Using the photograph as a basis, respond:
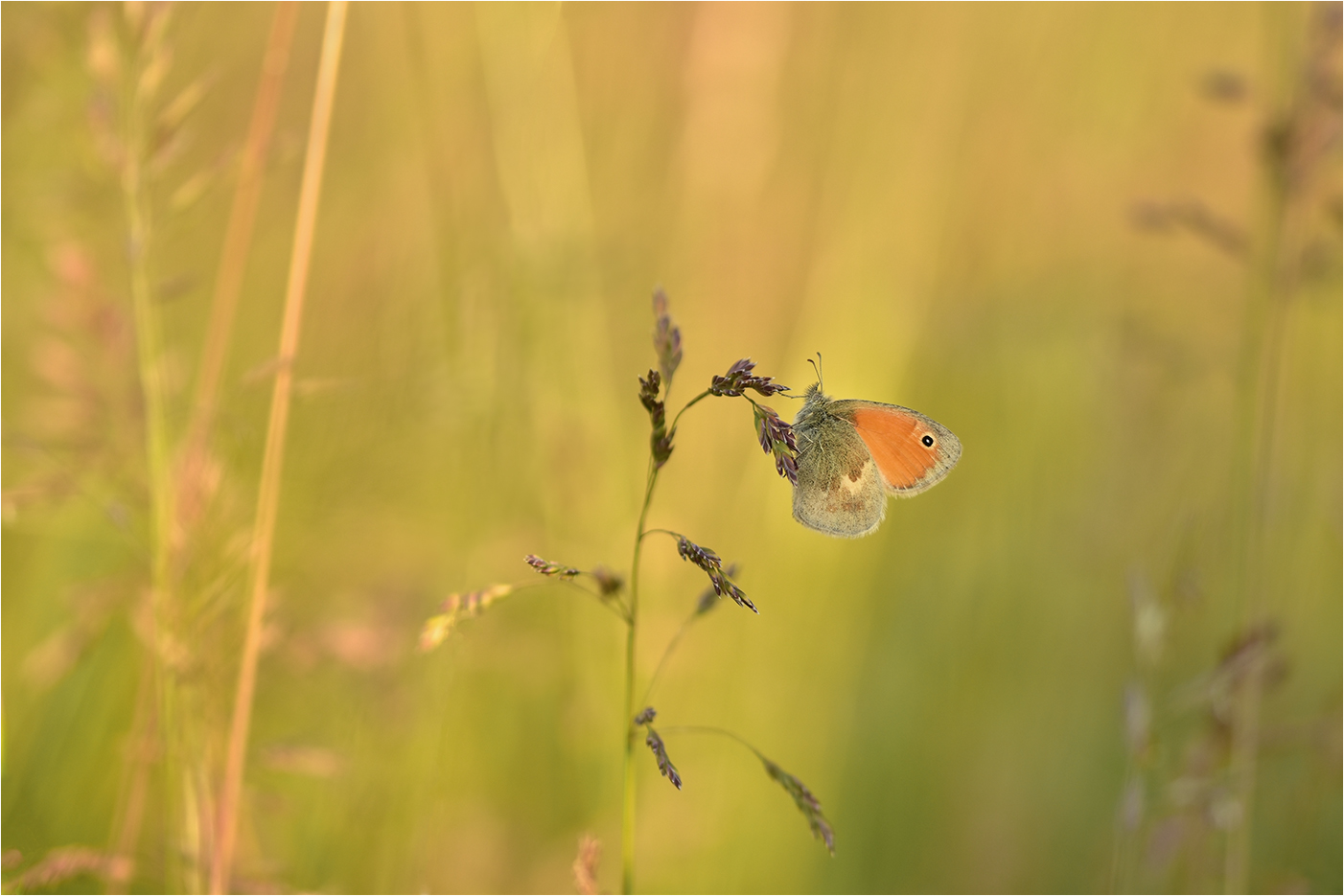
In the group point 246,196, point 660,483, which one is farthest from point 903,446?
point 660,483

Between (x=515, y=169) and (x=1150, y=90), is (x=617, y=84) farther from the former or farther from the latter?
(x=1150, y=90)

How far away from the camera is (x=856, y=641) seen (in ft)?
10.6

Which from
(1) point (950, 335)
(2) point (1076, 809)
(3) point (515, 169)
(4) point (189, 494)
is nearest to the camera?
(4) point (189, 494)

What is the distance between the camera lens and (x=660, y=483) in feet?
12.1

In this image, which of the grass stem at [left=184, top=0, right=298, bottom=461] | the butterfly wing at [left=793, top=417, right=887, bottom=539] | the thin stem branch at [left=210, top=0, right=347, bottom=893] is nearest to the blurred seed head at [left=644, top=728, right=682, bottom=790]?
the butterfly wing at [left=793, top=417, right=887, bottom=539]

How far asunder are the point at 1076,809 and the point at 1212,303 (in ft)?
9.29

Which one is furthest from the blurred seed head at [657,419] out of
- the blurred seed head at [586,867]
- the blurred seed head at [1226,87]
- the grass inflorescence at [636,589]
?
the blurred seed head at [1226,87]

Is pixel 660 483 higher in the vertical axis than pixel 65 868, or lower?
higher

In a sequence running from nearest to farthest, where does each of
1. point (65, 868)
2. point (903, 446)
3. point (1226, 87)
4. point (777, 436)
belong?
point (777, 436) < point (65, 868) < point (903, 446) < point (1226, 87)

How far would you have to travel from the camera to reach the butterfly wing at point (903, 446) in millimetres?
1807

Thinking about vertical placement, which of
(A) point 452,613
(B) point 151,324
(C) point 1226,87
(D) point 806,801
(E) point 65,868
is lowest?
(E) point 65,868

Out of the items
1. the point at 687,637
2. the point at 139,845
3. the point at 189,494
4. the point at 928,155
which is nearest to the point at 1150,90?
the point at 928,155

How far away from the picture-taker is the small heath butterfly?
5.74 ft

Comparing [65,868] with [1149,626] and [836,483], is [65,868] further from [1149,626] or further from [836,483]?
[1149,626]
